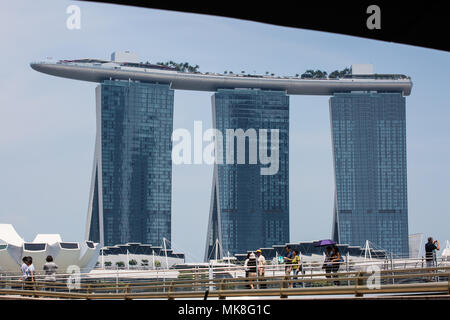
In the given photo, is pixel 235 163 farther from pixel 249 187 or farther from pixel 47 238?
pixel 47 238

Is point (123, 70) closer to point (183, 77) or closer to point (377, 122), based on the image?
point (183, 77)

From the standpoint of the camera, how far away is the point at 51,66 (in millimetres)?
171375

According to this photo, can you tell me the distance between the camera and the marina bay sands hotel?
17525 cm

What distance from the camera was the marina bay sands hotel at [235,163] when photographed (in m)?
175

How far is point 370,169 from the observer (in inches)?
7643

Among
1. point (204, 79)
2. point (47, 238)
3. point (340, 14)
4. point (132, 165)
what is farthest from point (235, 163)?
point (340, 14)

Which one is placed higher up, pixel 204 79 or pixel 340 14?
pixel 204 79

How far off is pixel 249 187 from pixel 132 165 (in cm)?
3182

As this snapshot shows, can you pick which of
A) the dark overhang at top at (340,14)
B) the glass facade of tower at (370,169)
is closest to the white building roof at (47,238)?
the glass facade of tower at (370,169)

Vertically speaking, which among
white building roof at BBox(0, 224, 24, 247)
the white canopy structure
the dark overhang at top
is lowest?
the white canopy structure

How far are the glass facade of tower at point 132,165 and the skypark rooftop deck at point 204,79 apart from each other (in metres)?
2.94

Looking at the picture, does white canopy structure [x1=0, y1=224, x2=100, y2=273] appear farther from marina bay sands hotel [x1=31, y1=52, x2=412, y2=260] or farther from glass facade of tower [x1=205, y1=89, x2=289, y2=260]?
glass facade of tower [x1=205, y1=89, x2=289, y2=260]

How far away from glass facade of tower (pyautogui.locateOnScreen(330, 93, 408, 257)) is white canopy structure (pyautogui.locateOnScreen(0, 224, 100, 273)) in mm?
88849

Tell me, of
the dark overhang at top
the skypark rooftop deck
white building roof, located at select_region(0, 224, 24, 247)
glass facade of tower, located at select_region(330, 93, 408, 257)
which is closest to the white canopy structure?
white building roof, located at select_region(0, 224, 24, 247)
